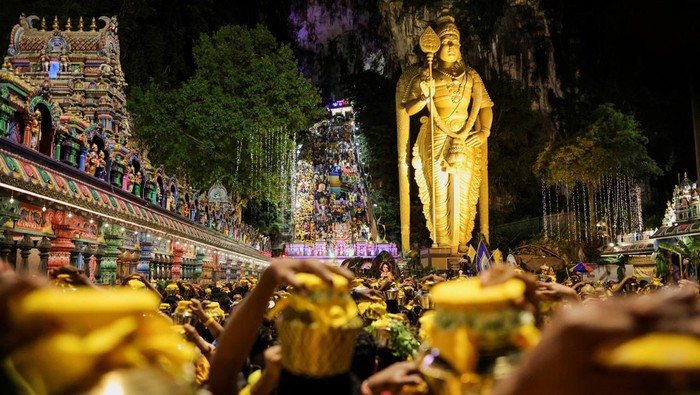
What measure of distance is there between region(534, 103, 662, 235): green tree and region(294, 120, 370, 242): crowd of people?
9652mm

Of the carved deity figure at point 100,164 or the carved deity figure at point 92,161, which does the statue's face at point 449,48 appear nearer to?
the carved deity figure at point 100,164

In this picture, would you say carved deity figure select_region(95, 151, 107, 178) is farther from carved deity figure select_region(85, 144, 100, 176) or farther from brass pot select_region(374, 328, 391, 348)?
brass pot select_region(374, 328, 391, 348)

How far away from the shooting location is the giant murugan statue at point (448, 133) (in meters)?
12.5

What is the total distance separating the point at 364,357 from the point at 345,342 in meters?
0.57

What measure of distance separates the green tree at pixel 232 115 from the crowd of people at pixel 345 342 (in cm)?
1918

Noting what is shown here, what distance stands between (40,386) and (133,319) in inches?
5.5

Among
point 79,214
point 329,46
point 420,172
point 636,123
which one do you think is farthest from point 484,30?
point 79,214

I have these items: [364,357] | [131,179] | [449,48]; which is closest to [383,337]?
[364,357]

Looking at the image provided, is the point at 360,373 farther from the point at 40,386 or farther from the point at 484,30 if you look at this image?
the point at 484,30

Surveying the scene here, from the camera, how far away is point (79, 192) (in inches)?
242

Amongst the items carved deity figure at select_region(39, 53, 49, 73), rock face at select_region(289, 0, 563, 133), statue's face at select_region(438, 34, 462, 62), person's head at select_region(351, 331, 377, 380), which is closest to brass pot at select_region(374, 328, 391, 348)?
person's head at select_region(351, 331, 377, 380)

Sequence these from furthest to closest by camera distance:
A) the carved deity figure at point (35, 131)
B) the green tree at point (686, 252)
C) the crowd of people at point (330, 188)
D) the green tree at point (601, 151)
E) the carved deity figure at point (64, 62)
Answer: the crowd of people at point (330, 188), the green tree at point (601, 151), the carved deity figure at point (64, 62), the green tree at point (686, 252), the carved deity figure at point (35, 131)

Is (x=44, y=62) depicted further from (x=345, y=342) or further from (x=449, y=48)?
(x=345, y=342)

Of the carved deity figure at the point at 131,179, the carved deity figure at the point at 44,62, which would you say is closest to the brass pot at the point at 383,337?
the carved deity figure at the point at 131,179
